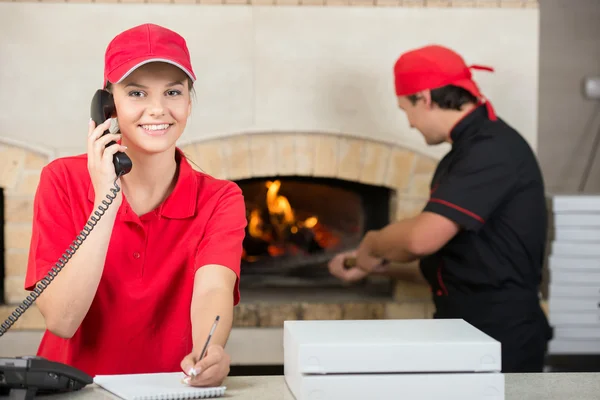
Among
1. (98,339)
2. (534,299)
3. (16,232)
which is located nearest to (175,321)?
(98,339)

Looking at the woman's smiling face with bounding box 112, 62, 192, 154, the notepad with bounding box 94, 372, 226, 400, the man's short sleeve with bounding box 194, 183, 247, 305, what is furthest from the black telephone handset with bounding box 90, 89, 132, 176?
the notepad with bounding box 94, 372, 226, 400

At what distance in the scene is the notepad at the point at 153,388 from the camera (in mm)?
1232

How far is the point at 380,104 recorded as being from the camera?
3.04 meters

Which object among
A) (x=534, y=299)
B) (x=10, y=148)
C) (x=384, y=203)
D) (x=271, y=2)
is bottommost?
(x=534, y=299)

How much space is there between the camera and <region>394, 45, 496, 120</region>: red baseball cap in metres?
2.58

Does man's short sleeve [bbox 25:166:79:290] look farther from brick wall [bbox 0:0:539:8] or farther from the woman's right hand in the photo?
brick wall [bbox 0:0:539:8]

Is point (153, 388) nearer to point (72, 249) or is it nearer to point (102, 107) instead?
point (72, 249)

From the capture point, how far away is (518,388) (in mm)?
1338

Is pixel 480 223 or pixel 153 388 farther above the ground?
pixel 480 223

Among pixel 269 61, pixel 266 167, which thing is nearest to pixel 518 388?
pixel 266 167

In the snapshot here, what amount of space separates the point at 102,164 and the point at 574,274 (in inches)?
80.4

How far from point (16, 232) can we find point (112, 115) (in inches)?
61.0

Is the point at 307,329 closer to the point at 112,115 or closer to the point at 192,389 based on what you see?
the point at 192,389

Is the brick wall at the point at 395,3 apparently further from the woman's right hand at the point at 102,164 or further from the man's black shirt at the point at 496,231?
the woman's right hand at the point at 102,164
